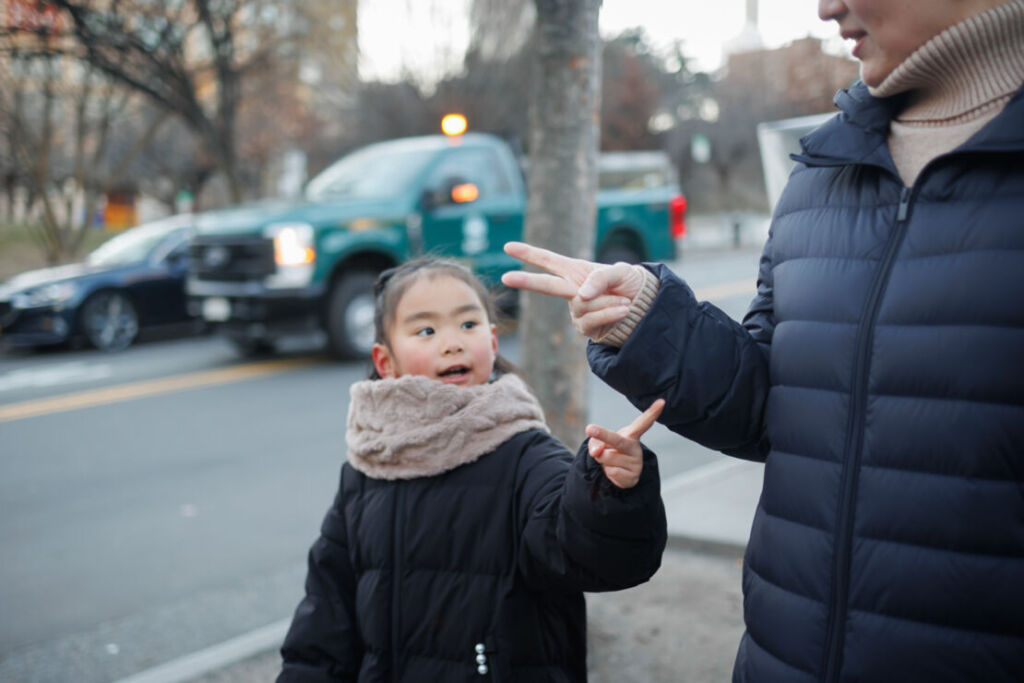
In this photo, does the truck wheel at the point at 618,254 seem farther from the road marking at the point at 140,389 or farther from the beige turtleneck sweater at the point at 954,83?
the beige turtleneck sweater at the point at 954,83

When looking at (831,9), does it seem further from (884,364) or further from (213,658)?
(213,658)

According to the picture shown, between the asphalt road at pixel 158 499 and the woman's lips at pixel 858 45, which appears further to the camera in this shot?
the asphalt road at pixel 158 499

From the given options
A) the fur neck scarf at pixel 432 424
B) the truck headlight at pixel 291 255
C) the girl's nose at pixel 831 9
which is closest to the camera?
the girl's nose at pixel 831 9

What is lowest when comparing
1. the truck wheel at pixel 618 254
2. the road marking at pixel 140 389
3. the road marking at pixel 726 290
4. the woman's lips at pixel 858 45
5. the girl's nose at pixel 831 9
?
the road marking at pixel 726 290

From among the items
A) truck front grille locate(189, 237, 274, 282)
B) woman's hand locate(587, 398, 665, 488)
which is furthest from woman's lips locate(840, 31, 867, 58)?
truck front grille locate(189, 237, 274, 282)

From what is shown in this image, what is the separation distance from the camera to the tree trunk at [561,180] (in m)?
3.66

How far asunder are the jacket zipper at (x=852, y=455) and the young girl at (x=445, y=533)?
359mm

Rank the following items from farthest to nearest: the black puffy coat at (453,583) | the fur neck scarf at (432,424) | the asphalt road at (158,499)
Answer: the asphalt road at (158,499)
the fur neck scarf at (432,424)
the black puffy coat at (453,583)

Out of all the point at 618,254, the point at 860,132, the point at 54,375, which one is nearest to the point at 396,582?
the point at 860,132

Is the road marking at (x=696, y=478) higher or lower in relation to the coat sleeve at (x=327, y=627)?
lower

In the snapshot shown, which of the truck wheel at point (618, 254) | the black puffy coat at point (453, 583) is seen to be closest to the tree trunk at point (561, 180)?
the black puffy coat at point (453, 583)

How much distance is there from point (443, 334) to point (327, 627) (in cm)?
68

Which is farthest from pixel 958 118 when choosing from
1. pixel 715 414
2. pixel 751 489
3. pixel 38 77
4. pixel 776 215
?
pixel 38 77

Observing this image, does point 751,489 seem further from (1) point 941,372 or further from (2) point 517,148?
(2) point 517,148
